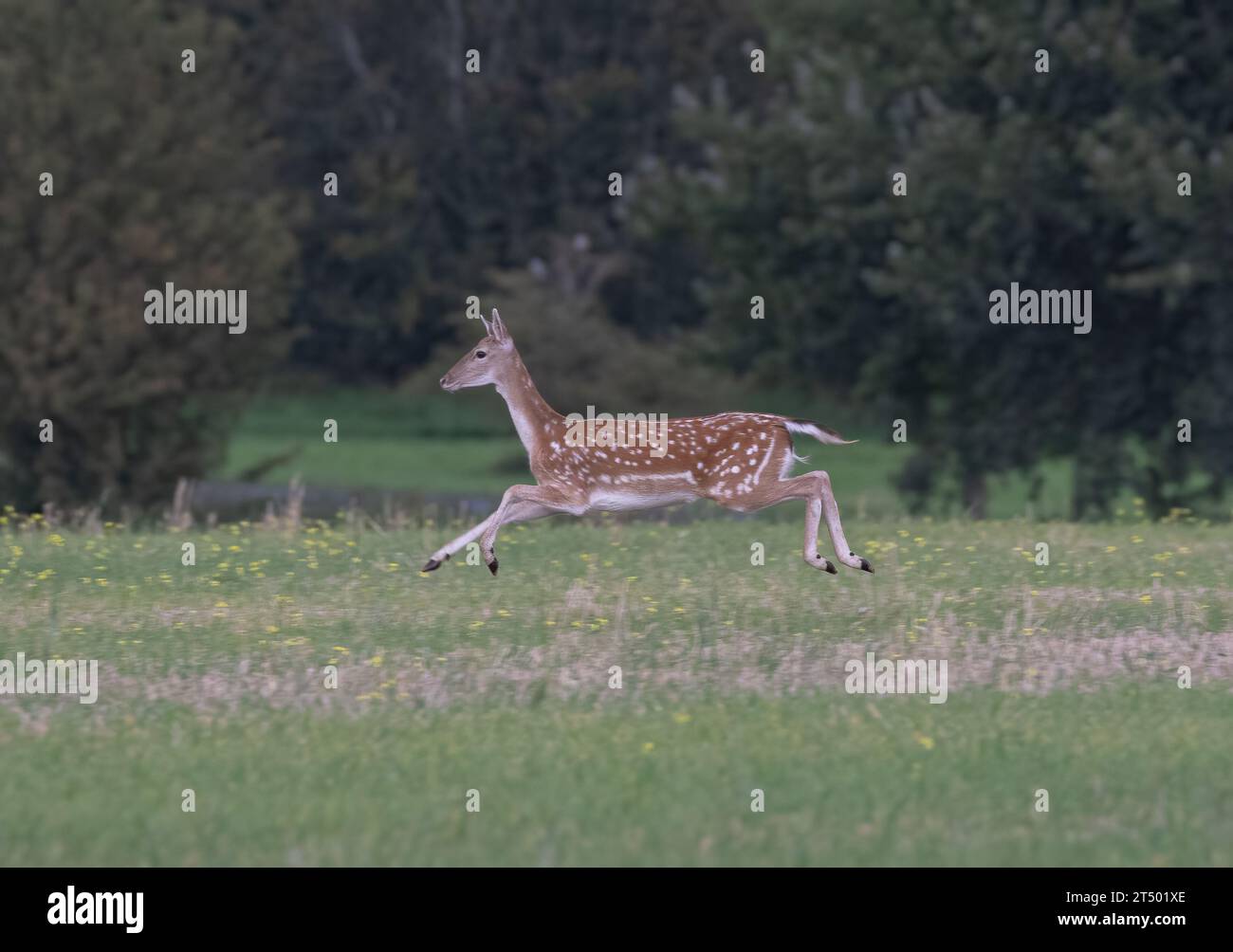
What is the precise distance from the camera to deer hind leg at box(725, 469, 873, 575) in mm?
14320

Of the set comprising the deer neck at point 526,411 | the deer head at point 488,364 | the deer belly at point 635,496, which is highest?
the deer head at point 488,364

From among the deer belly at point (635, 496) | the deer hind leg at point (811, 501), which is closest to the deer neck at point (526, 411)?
the deer belly at point (635, 496)

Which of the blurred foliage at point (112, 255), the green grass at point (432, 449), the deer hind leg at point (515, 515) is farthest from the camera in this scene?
the green grass at point (432, 449)

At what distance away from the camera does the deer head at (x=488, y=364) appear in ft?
48.9

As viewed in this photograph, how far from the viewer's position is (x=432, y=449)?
59750mm

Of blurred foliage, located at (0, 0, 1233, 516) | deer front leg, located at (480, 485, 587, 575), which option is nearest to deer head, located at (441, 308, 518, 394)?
deer front leg, located at (480, 485, 587, 575)

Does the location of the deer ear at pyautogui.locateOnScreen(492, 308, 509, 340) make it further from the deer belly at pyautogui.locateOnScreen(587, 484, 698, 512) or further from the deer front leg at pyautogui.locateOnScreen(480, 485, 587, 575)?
the deer belly at pyautogui.locateOnScreen(587, 484, 698, 512)

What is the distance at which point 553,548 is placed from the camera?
17.9m

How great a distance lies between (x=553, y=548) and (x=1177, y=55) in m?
17.6

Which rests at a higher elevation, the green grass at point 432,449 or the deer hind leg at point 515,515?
the green grass at point 432,449

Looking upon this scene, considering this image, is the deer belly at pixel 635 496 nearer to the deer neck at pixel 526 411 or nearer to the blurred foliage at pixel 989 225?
the deer neck at pixel 526 411

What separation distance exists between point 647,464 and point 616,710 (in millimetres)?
3353
